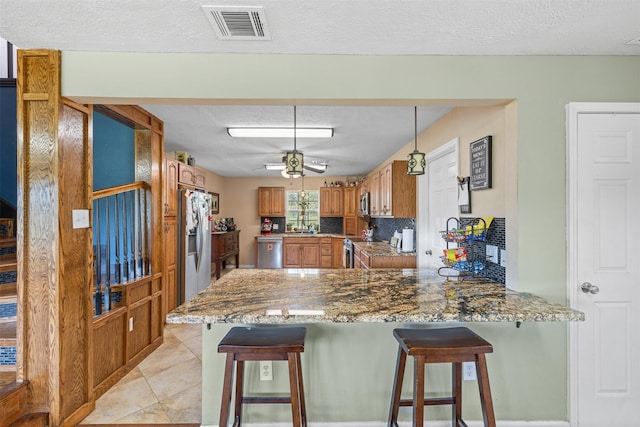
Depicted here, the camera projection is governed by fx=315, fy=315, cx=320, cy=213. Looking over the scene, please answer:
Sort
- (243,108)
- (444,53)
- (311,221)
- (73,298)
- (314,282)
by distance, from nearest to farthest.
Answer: (444,53), (73,298), (314,282), (243,108), (311,221)

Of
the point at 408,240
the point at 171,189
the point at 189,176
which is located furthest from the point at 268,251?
the point at 408,240

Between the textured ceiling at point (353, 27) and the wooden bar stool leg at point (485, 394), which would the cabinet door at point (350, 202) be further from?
the wooden bar stool leg at point (485, 394)

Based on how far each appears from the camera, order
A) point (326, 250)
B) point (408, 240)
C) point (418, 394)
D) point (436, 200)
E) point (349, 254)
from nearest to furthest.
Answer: point (418, 394) < point (436, 200) < point (408, 240) < point (349, 254) < point (326, 250)

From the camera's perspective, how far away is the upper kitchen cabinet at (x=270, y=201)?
297 inches

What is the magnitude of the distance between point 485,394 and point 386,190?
298cm

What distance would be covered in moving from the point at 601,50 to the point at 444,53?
2.94 ft

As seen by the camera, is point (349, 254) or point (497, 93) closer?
point (497, 93)

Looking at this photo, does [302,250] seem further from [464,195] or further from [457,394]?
[457,394]

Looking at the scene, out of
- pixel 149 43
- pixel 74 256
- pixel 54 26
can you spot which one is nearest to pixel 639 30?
pixel 149 43

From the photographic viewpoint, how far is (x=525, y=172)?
6.12 ft

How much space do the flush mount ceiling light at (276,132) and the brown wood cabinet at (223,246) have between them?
9.59 ft

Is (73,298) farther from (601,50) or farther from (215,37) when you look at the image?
(601,50)

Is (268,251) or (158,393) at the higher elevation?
(268,251)

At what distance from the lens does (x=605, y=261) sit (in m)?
1.87
